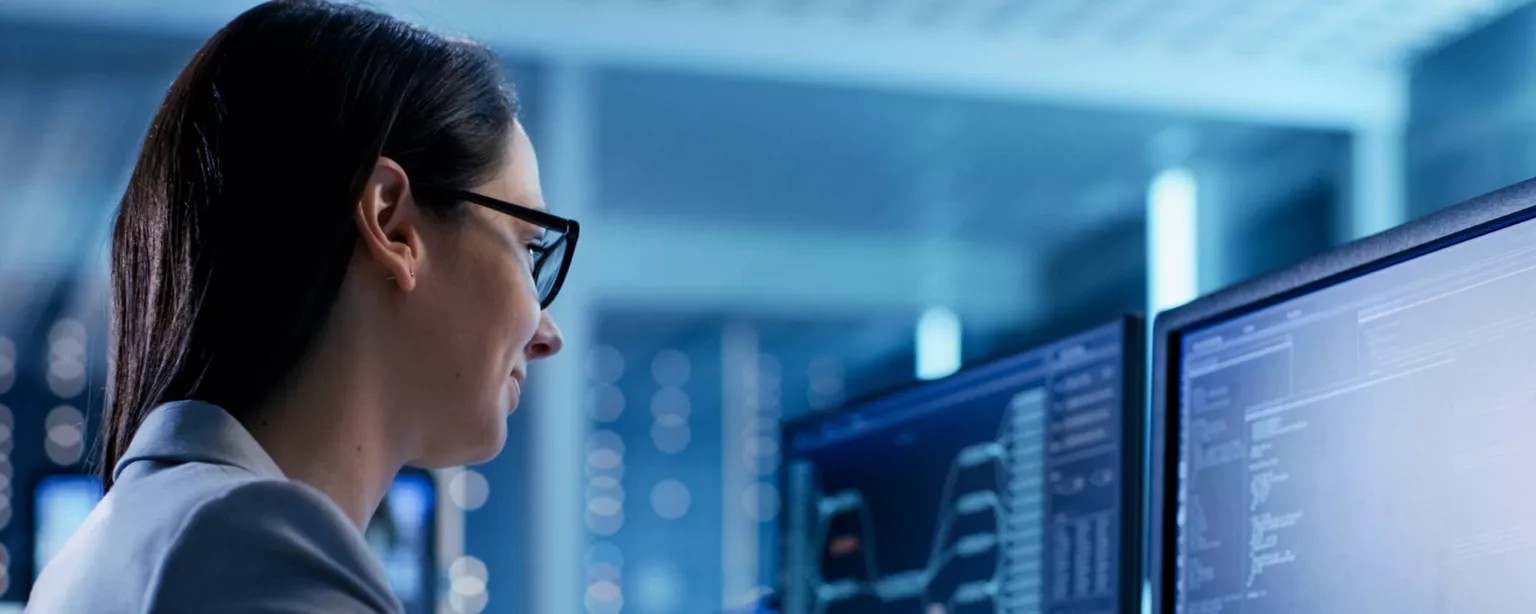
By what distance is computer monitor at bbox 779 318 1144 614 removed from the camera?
1.16m

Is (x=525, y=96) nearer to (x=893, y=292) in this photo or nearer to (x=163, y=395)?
(x=893, y=292)

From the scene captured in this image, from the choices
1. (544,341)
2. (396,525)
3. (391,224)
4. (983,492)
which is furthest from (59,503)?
(391,224)

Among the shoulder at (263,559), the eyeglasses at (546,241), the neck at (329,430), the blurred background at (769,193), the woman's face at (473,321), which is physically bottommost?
the shoulder at (263,559)

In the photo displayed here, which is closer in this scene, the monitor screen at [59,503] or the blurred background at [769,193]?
the blurred background at [769,193]

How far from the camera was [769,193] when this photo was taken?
13.0 ft

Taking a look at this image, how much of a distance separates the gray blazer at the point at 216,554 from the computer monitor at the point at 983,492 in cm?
65

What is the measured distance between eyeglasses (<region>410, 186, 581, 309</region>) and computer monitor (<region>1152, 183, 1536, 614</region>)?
44cm

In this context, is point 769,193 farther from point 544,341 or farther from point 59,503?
point 544,341

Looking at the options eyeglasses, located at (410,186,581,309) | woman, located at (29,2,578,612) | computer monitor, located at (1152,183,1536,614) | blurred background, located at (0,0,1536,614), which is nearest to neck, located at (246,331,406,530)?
woman, located at (29,2,578,612)

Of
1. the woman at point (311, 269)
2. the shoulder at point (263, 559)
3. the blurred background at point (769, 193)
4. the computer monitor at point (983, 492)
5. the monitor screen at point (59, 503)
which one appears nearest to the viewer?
the shoulder at point (263, 559)

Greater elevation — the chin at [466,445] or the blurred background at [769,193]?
the blurred background at [769,193]

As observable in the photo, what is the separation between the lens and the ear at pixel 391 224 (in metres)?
0.79

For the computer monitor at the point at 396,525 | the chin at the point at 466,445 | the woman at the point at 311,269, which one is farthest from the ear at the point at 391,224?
the computer monitor at the point at 396,525

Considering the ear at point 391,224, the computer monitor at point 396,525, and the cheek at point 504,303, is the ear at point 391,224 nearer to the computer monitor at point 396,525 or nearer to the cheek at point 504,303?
the cheek at point 504,303
